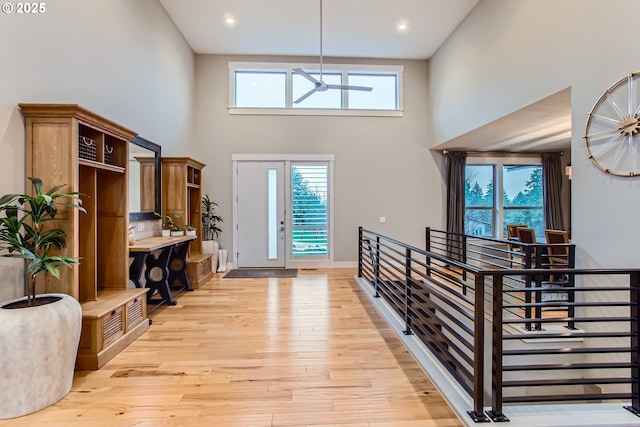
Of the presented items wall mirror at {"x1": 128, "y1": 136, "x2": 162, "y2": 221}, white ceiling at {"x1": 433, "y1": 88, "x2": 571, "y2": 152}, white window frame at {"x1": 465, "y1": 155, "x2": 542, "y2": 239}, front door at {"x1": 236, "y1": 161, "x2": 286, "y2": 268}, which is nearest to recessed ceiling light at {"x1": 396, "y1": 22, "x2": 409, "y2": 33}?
white ceiling at {"x1": 433, "y1": 88, "x2": 571, "y2": 152}

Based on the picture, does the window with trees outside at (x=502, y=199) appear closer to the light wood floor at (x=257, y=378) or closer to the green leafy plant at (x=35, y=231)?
the light wood floor at (x=257, y=378)

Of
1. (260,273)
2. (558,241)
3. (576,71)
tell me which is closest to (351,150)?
(260,273)

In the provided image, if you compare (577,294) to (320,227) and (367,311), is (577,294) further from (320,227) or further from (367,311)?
(320,227)

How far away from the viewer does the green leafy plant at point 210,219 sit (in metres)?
6.49

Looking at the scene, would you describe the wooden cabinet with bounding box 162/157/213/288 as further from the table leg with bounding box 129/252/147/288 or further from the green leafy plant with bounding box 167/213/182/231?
the table leg with bounding box 129/252/147/288

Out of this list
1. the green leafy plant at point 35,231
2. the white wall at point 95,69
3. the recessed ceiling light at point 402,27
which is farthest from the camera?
the recessed ceiling light at point 402,27

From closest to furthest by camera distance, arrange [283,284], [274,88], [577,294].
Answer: [577,294]
[283,284]
[274,88]

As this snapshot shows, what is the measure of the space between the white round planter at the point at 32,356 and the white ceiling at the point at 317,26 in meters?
4.80

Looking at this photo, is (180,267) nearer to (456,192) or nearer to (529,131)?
(456,192)

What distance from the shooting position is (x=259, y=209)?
669 centimetres

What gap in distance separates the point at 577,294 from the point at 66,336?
4510 mm

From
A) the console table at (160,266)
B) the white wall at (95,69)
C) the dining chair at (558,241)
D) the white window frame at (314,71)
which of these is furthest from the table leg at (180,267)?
the dining chair at (558,241)

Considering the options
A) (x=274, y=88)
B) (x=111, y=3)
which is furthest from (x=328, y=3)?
(x=111, y=3)

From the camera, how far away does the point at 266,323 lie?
3.63m
